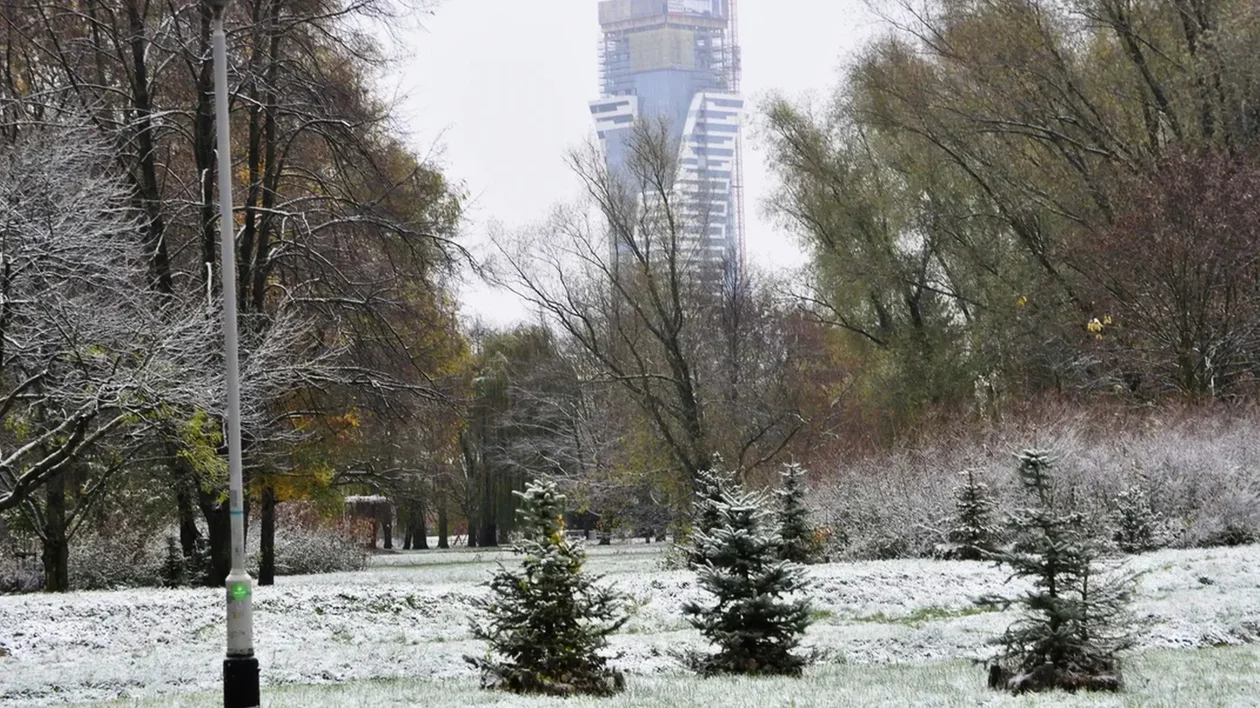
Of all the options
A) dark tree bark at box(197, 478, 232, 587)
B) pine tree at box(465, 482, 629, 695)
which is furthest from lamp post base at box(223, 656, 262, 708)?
dark tree bark at box(197, 478, 232, 587)

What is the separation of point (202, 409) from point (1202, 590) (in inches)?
535

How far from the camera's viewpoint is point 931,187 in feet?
149

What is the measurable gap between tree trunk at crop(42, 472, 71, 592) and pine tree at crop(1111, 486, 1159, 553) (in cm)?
2028

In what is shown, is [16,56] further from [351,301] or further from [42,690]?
[42,690]

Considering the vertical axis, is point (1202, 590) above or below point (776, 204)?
below

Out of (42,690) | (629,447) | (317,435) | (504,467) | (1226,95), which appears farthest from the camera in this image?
(504,467)

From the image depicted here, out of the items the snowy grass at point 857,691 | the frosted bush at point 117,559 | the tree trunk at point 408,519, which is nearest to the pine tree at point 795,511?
the snowy grass at point 857,691

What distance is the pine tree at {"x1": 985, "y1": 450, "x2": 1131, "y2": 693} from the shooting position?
1218 centimetres

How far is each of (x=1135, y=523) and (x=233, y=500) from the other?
690 inches

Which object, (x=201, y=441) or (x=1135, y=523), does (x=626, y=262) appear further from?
(x=201, y=441)

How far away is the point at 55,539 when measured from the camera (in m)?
29.5

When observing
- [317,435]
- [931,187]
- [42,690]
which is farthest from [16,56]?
[931,187]

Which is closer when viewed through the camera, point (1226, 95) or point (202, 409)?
point (202, 409)

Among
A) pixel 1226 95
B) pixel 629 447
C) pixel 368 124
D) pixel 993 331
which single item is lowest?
pixel 629 447
